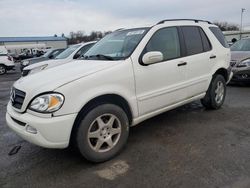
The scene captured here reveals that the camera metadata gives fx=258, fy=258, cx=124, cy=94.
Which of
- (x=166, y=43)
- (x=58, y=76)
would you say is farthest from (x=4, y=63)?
(x=58, y=76)

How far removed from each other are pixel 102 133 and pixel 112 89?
0.59m

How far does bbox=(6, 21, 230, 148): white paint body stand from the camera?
2938 mm

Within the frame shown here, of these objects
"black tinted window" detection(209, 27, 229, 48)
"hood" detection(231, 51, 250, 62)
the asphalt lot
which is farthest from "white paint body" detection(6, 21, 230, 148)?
"hood" detection(231, 51, 250, 62)

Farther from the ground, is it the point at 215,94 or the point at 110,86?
the point at 110,86

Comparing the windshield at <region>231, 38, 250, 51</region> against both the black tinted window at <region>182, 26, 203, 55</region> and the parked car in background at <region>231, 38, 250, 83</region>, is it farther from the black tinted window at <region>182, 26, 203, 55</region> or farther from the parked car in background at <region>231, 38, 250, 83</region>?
the black tinted window at <region>182, 26, 203, 55</region>

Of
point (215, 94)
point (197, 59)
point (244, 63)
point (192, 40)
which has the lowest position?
point (215, 94)

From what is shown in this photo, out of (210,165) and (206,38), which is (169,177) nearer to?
(210,165)

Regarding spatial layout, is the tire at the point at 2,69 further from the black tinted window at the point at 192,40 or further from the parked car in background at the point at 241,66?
the black tinted window at the point at 192,40

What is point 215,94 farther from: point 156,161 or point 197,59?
point 156,161

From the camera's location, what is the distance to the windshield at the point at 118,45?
3.78 metres

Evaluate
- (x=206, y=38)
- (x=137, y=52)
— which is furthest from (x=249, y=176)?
(x=206, y=38)

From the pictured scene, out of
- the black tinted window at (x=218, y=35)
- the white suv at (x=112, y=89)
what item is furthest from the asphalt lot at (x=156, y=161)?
the black tinted window at (x=218, y=35)

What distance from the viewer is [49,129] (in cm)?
288

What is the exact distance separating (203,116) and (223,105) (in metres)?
1.05
